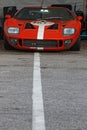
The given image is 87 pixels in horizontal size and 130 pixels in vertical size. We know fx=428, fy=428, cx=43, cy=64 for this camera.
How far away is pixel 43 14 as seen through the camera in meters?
12.4

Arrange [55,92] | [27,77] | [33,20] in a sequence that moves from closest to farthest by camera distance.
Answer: [55,92] → [27,77] → [33,20]

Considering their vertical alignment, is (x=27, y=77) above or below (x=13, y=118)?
below

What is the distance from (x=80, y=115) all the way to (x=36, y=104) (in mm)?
759

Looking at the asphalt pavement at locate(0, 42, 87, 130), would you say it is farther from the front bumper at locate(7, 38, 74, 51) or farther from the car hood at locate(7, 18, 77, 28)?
the car hood at locate(7, 18, 77, 28)

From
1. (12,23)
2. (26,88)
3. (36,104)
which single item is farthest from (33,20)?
(36,104)

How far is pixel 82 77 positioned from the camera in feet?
25.5

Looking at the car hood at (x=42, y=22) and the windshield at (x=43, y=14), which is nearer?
the car hood at (x=42, y=22)

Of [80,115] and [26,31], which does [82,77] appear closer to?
[80,115]

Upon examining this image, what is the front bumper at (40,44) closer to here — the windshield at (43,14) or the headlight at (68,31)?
the headlight at (68,31)

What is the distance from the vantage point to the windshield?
40.0 ft

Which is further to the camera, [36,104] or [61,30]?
[61,30]

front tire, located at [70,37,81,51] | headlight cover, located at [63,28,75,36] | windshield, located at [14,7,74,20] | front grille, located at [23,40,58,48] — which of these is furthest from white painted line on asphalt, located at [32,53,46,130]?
windshield, located at [14,7,74,20]

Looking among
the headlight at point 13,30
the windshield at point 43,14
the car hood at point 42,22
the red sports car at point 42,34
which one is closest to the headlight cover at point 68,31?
the red sports car at point 42,34

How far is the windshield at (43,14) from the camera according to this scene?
12.2 metres
